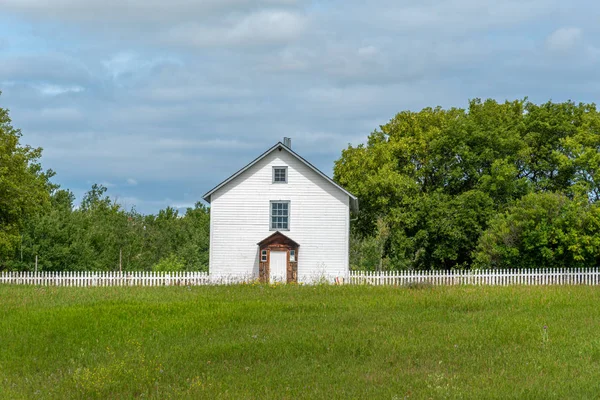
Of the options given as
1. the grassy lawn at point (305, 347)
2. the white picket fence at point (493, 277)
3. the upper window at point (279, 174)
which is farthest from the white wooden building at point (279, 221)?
the grassy lawn at point (305, 347)

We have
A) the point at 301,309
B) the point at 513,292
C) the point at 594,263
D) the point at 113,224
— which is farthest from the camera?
the point at 113,224

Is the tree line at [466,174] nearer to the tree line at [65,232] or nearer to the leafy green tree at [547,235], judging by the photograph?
the leafy green tree at [547,235]

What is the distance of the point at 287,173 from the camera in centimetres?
3616

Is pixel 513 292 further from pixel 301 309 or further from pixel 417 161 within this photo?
pixel 417 161

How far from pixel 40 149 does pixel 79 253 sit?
864 centimetres

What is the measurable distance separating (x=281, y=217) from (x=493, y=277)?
11682 millimetres

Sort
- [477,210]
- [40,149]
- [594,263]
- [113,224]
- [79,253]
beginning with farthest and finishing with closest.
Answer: [113,224] → [79,253] → [40,149] → [477,210] → [594,263]

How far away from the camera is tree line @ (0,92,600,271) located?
3597 cm

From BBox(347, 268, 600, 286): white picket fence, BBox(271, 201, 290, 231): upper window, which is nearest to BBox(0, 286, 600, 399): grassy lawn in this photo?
BBox(347, 268, 600, 286): white picket fence

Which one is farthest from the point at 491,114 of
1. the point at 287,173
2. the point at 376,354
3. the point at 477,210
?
the point at 376,354

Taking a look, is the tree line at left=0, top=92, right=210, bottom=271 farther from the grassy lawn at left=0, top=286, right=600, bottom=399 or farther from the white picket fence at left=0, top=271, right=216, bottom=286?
the grassy lawn at left=0, top=286, right=600, bottom=399

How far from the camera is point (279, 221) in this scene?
3603cm

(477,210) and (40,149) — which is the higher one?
(40,149)

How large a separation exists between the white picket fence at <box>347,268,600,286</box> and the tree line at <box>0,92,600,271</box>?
1.03 m
